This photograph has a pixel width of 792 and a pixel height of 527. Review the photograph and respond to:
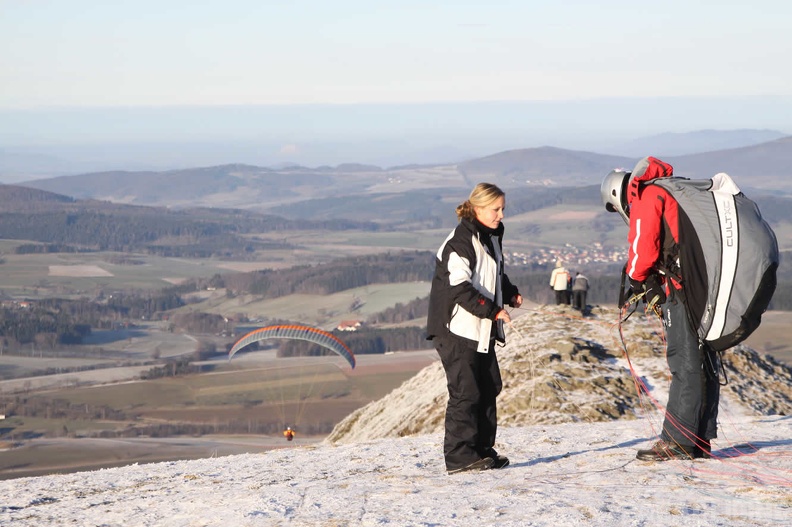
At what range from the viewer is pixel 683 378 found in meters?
8.66

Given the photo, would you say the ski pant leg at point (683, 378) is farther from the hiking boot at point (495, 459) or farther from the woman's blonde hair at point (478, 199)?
the woman's blonde hair at point (478, 199)

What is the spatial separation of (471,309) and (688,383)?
2022 mm

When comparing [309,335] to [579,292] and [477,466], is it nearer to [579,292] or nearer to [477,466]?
[579,292]

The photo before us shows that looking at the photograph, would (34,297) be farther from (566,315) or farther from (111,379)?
(566,315)

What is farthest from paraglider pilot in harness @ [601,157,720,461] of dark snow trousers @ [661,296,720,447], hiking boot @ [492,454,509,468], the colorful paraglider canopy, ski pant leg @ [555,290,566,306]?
the colorful paraglider canopy

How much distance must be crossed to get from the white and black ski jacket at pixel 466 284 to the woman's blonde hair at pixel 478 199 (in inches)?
2.8

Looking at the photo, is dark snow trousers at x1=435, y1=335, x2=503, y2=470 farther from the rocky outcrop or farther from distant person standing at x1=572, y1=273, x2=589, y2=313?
distant person standing at x1=572, y1=273, x2=589, y2=313

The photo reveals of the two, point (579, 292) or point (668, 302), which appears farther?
point (579, 292)

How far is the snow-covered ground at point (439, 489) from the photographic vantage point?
729cm

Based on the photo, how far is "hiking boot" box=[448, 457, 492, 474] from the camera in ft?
29.1

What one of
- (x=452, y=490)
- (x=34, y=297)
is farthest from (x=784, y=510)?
(x=34, y=297)

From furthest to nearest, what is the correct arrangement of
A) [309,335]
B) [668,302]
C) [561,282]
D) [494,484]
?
[309,335] → [561,282] → [668,302] → [494,484]

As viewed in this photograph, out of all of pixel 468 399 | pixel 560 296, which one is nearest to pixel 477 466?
pixel 468 399

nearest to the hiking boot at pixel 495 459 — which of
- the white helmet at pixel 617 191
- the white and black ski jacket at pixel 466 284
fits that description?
the white and black ski jacket at pixel 466 284
